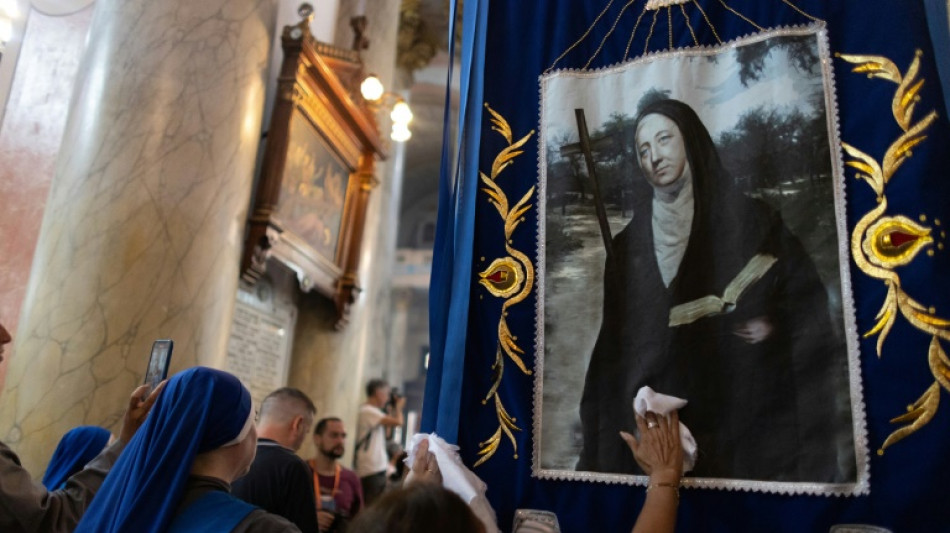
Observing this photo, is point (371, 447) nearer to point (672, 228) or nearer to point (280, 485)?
point (280, 485)

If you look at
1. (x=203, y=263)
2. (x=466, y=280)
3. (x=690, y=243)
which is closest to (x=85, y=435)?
(x=203, y=263)

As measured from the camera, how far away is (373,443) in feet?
21.2

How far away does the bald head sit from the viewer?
3.22m

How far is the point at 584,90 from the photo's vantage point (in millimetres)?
2270

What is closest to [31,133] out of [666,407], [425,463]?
[425,463]

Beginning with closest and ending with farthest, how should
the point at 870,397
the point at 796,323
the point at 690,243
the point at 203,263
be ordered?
the point at 870,397
the point at 796,323
the point at 690,243
the point at 203,263

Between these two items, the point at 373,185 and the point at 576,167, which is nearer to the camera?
the point at 576,167

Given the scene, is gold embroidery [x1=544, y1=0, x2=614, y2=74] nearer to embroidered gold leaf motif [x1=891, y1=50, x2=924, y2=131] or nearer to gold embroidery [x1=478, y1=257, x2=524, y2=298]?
gold embroidery [x1=478, y1=257, x2=524, y2=298]

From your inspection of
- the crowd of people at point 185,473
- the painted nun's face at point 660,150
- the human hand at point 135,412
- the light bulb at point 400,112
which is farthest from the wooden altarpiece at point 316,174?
the painted nun's face at point 660,150

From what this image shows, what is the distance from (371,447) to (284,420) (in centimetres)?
333

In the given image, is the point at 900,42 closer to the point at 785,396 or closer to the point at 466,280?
the point at 785,396

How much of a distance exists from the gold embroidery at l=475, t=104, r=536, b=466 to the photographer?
427 centimetres

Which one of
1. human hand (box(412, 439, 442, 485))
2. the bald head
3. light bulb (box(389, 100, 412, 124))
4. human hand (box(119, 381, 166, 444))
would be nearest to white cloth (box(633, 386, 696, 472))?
human hand (box(412, 439, 442, 485))

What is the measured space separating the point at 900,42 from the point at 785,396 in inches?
37.6
